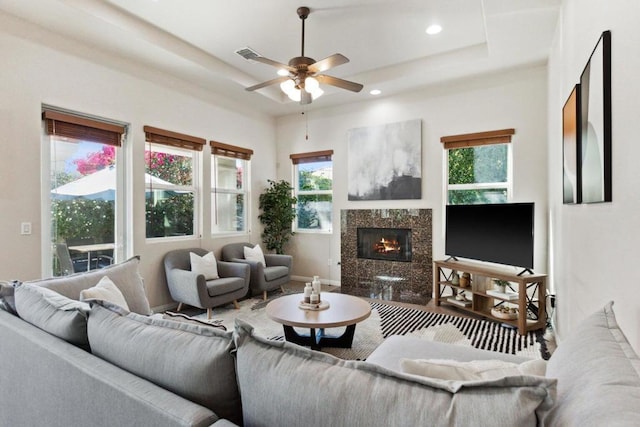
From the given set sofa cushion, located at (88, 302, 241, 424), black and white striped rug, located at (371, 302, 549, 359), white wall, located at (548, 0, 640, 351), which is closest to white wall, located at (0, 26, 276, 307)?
sofa cushion, located at (88, 302, 241, 424)

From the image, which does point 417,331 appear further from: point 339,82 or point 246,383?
point 246,383

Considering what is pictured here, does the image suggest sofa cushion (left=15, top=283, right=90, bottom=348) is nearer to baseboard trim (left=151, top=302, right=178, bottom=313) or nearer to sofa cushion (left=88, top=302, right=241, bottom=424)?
sofa cushion (left=88, top=302, right=241, bottom=424)

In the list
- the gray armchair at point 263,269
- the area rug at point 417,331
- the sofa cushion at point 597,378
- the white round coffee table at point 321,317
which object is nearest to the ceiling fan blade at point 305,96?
the white round coffee table at point 321,317

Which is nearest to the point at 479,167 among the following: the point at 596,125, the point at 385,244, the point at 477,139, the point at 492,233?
the point at 477,139

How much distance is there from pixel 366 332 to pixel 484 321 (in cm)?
140

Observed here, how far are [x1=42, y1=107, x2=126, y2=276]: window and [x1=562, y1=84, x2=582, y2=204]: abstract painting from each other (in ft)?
13.9

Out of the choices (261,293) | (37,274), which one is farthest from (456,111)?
(37,274)

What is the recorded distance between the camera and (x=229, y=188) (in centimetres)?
529

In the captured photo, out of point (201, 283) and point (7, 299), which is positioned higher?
point (7, 299)

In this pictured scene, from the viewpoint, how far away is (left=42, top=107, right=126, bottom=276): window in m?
3.29

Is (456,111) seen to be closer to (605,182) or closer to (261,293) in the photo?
(605,182)

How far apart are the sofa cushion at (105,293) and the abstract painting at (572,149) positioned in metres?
2.89

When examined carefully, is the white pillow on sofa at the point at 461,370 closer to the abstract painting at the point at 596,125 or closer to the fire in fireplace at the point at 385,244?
the abstract painting at the point at 596,125

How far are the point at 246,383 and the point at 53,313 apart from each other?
44.7 inches
